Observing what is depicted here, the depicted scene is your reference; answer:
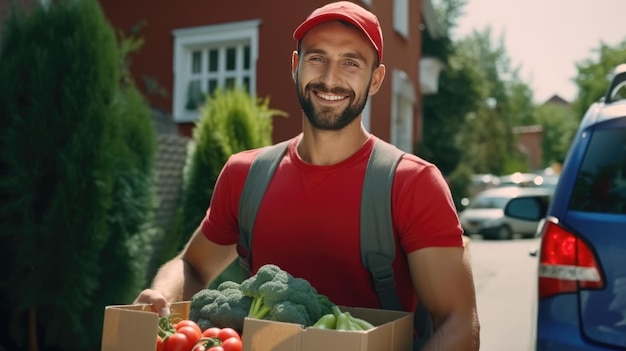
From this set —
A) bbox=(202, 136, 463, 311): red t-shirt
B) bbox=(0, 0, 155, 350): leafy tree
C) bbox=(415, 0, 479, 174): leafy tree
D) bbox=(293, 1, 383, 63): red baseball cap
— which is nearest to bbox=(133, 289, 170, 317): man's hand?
bbox=(202, 136, 463, 311): red t-shirt

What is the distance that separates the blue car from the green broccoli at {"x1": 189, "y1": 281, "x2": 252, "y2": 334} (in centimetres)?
169

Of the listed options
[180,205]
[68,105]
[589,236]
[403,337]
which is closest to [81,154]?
[68,105]

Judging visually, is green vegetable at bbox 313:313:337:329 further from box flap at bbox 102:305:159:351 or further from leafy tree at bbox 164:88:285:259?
leafy tree at bbox 164:88:285:259

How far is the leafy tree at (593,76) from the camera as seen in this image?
136 ft

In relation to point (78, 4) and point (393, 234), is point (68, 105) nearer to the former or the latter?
point (78, 4)

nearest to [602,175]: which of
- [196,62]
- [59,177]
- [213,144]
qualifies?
[59,177]

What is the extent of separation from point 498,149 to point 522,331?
4176 centimetres

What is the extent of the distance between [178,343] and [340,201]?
68cm

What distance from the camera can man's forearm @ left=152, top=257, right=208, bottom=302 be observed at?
2320 mm

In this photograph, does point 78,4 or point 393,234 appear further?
point 78,4

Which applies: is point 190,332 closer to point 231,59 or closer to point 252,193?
point 252,193

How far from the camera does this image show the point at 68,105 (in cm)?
509

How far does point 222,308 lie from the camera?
1854 mm

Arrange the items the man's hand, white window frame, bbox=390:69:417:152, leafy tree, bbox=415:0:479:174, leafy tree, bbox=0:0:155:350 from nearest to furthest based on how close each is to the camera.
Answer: the man's hand < leafy tree, bbox=0:0:155:350 < white window frame, bbox=390:69:417:152 < leafy tree, bbox=415:0:479:174
